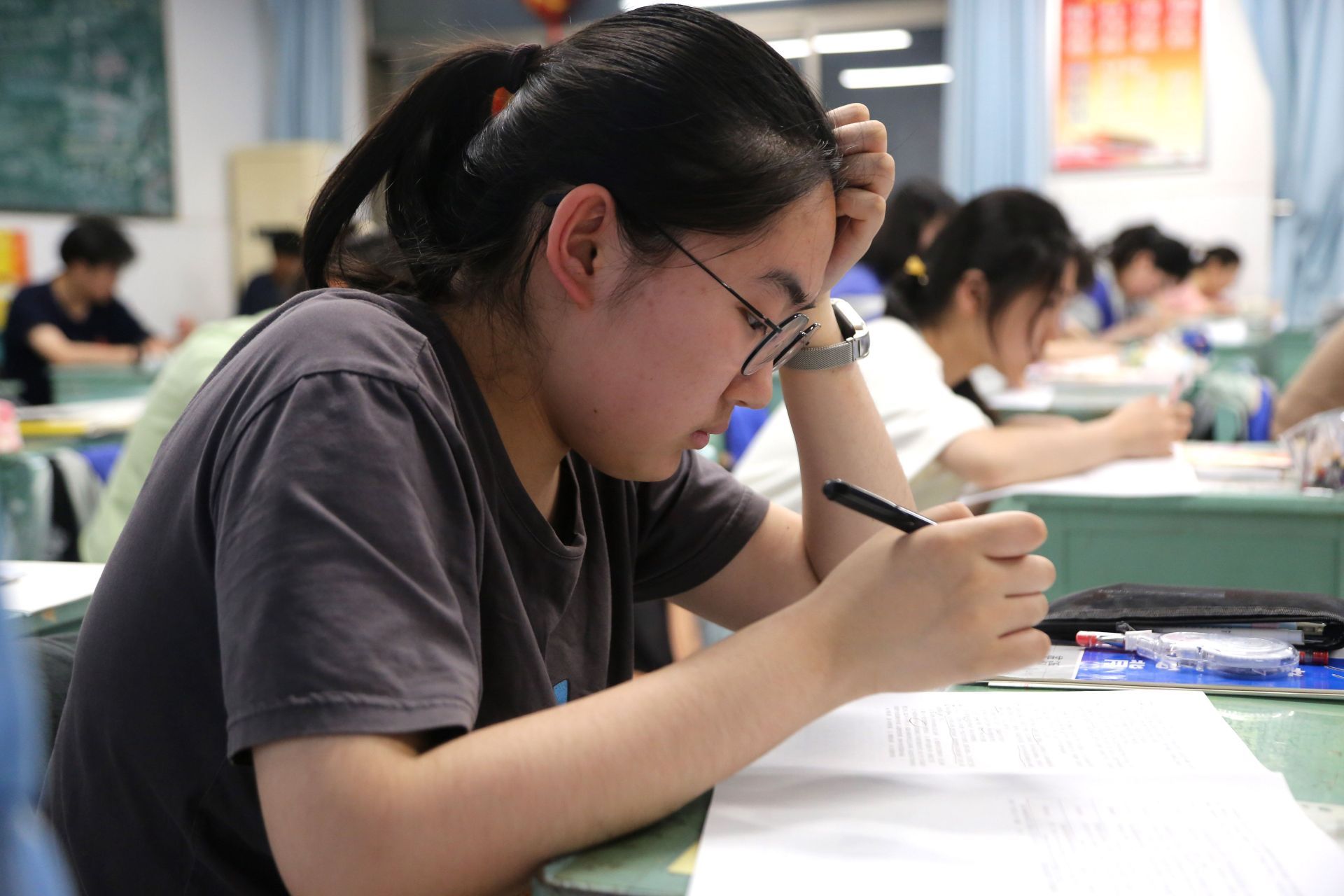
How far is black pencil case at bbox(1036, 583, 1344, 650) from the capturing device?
0.96 meters

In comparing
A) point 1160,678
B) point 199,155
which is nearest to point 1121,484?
point 1160,678

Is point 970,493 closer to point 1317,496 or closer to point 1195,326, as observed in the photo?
point 1317,496

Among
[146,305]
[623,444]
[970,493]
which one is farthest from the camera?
[146,305]

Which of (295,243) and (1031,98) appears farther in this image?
(1031,98)

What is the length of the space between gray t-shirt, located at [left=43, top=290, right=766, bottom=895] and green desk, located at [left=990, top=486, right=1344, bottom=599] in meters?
1.09

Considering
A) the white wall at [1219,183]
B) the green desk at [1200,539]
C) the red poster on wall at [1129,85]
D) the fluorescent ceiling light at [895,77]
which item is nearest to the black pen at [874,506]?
the green desk at [1200,539]

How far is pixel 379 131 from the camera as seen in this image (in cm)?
89

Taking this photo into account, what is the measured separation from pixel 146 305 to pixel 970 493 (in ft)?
17.6

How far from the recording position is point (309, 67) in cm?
702

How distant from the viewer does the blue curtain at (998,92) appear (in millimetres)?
6312

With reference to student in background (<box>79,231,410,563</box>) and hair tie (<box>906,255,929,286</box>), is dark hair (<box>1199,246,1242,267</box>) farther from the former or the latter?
student in background (<box>79,231,410,563</box>)

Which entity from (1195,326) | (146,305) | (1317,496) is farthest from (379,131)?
(146,305)

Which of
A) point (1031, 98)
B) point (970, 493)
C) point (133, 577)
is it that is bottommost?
point (970, 493)

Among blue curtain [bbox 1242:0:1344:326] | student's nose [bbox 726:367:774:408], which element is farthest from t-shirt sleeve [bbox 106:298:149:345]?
blue curtain [bbox 1242:0:1344:326]
